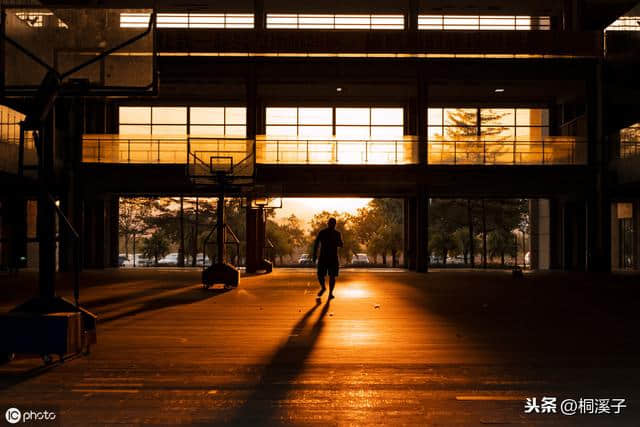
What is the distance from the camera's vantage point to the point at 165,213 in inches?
1673

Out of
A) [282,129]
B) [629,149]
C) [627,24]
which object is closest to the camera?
[629,149]

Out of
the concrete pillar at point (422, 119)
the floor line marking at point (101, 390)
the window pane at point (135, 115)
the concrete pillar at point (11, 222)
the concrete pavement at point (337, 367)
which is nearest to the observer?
the concrete pavement at point (337, 367)

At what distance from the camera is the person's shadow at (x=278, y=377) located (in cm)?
518

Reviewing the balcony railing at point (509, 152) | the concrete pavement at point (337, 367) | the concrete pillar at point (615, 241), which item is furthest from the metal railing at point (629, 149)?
the concrete pavement at point (337, 367)

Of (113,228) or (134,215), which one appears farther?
(134,215)

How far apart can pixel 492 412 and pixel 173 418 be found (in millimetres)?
2286

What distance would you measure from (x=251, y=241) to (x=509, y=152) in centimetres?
1103

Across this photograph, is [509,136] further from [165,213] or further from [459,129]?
[165,213]

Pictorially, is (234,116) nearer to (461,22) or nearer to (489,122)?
(461,22)

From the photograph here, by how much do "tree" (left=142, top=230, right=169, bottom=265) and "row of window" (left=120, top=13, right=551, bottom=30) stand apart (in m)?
14.7

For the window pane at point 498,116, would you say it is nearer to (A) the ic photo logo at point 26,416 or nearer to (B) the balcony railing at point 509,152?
(B) the balcony railing at point 509,152

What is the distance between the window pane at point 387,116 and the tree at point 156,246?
630 inches

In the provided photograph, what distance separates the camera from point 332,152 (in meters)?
29.4

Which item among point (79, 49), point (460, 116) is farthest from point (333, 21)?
point (79, 49)
